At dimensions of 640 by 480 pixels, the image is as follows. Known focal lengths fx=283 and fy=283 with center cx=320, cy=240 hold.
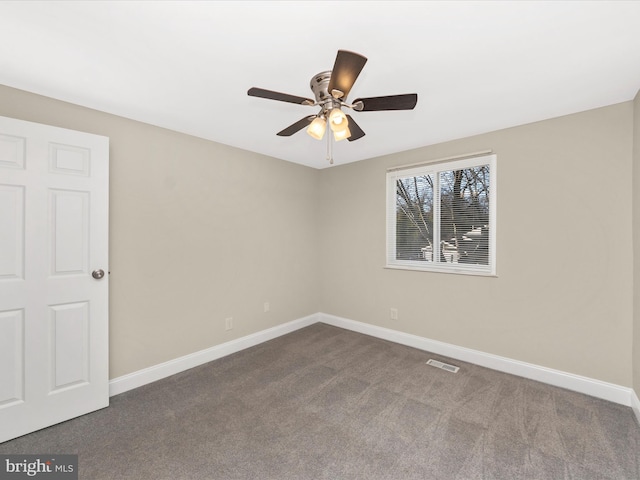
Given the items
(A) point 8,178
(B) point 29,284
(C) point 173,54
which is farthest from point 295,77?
(B) point 29,284

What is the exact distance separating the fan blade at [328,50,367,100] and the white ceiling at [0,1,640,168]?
0.28 m

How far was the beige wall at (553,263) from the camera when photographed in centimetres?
229

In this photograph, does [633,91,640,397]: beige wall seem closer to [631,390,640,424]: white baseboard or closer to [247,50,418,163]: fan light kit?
[631,390,640,424]: white baseboard

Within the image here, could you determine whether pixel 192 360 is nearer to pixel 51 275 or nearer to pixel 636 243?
pixel 51 275

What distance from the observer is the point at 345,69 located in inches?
51.9

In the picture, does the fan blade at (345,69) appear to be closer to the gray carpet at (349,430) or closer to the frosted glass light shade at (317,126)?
the frosted glass light shade at (317,126)

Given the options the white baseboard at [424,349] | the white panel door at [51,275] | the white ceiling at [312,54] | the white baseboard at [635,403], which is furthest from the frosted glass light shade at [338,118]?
the white baseboard at [635,403]

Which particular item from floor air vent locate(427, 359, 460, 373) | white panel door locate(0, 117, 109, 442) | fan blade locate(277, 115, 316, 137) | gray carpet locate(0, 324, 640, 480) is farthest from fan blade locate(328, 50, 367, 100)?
floor air vent locate(427, 359, 460, 373)

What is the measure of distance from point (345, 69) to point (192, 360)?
295 centimetres

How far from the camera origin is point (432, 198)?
131 inches

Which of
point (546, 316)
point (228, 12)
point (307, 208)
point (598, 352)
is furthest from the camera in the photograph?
point (307, 208)

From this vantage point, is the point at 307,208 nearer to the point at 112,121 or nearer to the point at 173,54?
the point at 112,121

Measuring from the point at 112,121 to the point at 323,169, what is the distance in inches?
105

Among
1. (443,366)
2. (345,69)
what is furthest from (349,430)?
(345,69)
